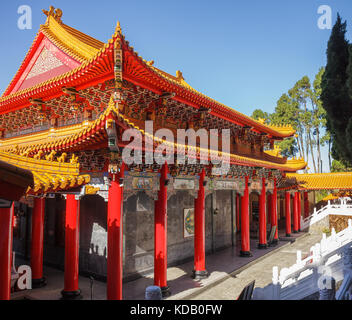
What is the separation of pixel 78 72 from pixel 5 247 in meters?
4.62

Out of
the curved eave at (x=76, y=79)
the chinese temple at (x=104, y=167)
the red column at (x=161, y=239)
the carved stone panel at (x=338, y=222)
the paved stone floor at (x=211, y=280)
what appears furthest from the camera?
the carved stone panel at (x=338, y=222)

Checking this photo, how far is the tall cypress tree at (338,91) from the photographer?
11.5 m

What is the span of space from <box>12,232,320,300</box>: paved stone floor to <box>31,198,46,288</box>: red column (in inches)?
14.1

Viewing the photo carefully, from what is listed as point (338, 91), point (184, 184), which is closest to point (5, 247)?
point (184, 184)

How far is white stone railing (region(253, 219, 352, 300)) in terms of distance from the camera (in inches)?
283

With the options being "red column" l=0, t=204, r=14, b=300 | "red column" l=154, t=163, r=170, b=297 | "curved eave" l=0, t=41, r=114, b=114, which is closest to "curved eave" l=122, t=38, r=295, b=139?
"curved eave" l=0, t=41, r=114, b=114

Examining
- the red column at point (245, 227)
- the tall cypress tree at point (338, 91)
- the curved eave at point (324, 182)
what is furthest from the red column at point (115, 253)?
the curved eave at point (324, 182)

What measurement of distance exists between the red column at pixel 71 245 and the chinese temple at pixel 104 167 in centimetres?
3

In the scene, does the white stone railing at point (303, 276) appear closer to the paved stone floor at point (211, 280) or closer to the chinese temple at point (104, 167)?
the paved stone floor at point (211, 280)

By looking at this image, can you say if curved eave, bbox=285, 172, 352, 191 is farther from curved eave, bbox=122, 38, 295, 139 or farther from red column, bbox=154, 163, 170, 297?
red column, bbox=154, 163, 170, 297

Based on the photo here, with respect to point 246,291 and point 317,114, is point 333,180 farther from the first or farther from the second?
point 246,291

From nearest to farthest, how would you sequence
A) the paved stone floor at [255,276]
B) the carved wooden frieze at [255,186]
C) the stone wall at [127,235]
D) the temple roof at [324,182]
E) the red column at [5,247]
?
the red column at [5,247] → the paved stone floor at [255,276] → the stone wall at [127,235] → the carved wooden frieze at [255,186] → the temple roof at [324,182]

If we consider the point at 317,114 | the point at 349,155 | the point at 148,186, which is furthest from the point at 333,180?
the point at 148,186
